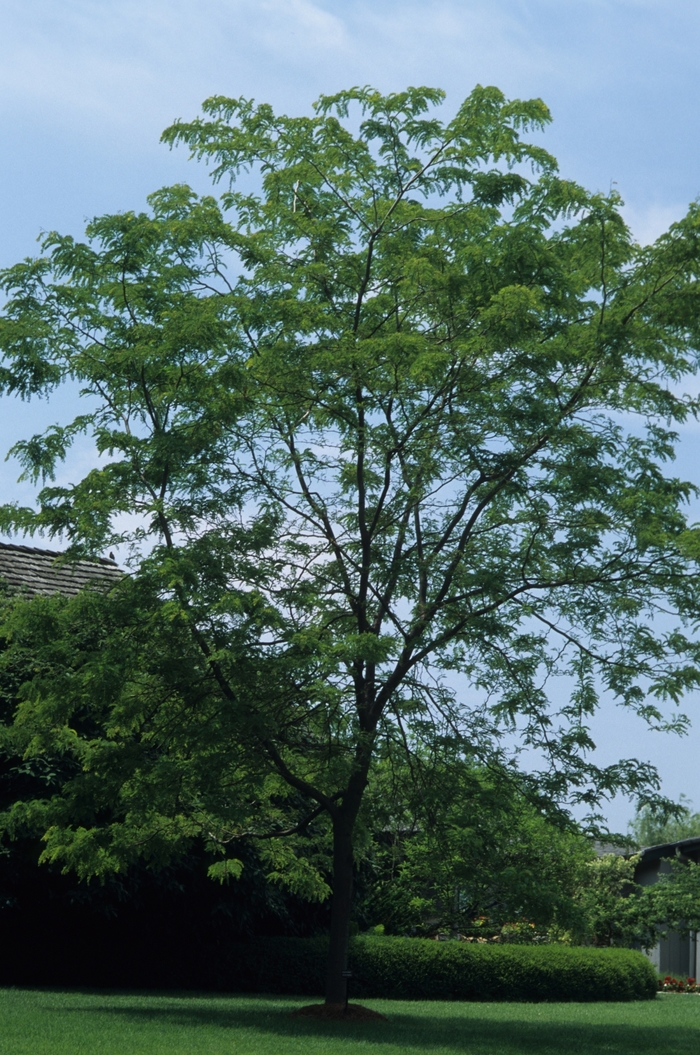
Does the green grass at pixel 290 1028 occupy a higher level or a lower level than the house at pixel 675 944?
lower

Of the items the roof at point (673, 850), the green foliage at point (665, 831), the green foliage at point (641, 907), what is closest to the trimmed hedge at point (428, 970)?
the green foliage at point (641, 907)

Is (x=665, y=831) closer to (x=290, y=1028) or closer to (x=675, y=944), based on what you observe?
(x=675, y=944)

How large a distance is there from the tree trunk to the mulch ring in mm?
157

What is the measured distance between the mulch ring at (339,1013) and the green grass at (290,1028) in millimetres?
289

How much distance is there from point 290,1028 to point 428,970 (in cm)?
893

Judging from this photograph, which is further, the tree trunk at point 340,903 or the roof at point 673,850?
the roof at point 673,850

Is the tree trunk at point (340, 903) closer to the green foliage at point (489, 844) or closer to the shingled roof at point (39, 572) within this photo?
the green foliage at point (489, 844)

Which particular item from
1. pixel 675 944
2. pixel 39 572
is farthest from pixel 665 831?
pixel 39 572

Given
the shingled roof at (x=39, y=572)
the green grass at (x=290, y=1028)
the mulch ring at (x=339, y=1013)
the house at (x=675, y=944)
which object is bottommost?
the green grass at (x=290, y=1028)

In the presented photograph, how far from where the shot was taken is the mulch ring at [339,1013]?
648 inches

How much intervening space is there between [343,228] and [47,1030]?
11076 mm

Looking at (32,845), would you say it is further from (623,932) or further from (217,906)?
(623,932)

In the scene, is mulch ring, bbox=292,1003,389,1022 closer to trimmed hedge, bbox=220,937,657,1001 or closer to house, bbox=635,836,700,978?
trimmed hedge, bbox=220,937,657,1001

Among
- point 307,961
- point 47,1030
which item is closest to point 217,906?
point 307,961
